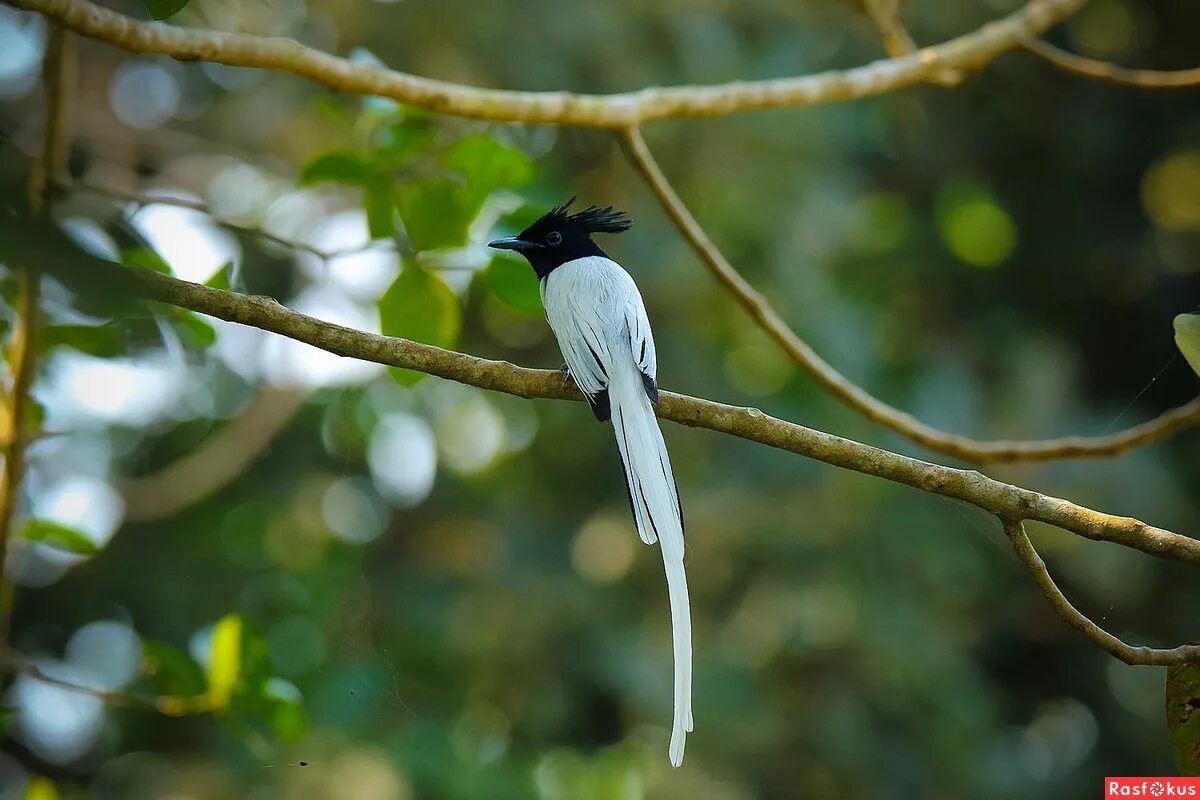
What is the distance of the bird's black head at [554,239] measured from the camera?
2184 millimetres

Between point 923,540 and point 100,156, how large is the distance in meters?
3.24

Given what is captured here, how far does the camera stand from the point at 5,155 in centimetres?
102

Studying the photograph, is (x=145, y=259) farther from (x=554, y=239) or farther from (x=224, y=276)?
(x=554, y=239)

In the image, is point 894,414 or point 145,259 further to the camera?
point 894,414

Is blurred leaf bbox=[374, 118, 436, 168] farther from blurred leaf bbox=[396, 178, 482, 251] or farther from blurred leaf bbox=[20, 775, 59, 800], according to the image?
blurred leaf bbox=[20, 775, 59, 800]

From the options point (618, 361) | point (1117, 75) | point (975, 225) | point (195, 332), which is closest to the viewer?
point (618, 361)

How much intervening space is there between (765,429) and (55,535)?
140 cm

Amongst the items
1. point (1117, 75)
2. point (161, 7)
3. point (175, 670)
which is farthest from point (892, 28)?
point (175, 670)

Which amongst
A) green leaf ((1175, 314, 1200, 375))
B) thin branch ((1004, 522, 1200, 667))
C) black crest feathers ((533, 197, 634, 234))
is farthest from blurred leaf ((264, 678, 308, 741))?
green leaf ((1175, 314, 1200, 375))

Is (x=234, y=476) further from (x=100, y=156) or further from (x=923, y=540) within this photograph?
(x=923, y=540)

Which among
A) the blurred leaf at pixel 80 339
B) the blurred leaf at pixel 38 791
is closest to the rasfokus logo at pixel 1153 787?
the blurred leaf at pixel 80 339

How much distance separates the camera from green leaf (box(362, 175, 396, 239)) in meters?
2.12

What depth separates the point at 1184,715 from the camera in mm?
1635

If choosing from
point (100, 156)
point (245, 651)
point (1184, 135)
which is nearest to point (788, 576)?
point (1184, 135)
